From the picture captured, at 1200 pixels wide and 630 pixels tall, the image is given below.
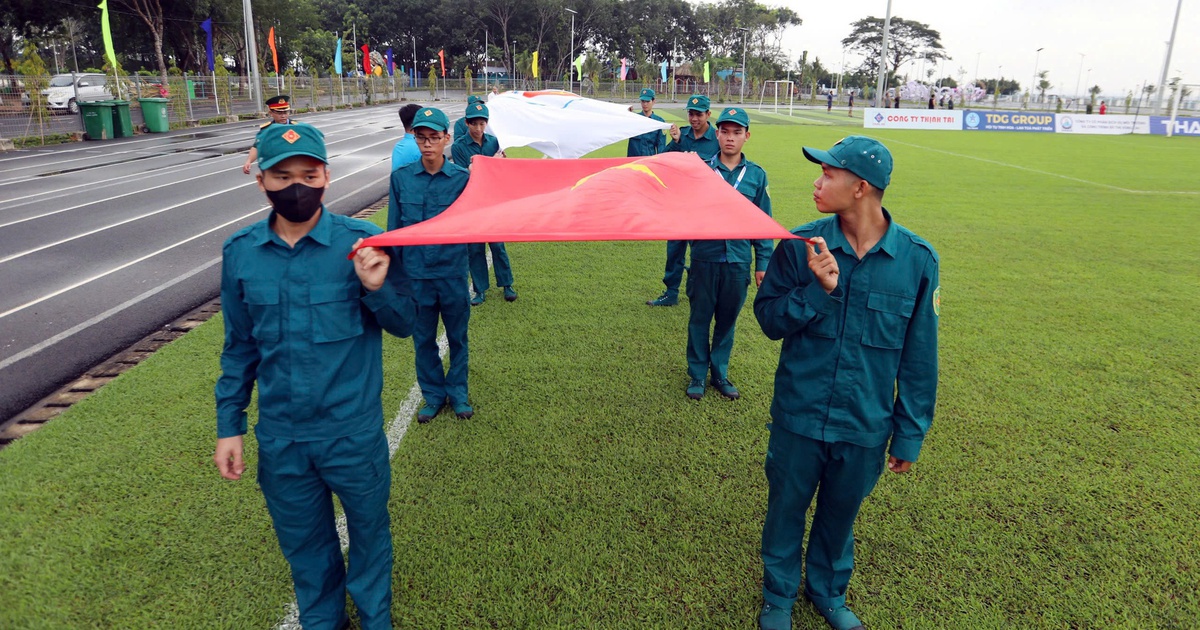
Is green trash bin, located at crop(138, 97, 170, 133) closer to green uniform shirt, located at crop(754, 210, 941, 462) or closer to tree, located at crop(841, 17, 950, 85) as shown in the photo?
green uniform shirt, located at crop(754, 210, 941, 462)

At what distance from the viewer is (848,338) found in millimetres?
2469

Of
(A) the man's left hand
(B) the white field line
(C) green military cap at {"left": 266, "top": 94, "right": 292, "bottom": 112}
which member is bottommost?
(B) the white field line

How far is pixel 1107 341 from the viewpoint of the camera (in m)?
6.10

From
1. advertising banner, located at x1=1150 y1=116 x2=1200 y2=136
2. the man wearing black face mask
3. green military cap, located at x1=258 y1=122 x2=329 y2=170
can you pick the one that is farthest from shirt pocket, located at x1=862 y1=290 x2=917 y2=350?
advertising banner, located at x1=1150 y1=116 x2=1200 y2=136

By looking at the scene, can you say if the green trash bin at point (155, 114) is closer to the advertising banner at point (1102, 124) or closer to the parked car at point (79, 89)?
the parked car at point (79, 89)

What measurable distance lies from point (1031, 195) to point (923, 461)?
12573 millimetres

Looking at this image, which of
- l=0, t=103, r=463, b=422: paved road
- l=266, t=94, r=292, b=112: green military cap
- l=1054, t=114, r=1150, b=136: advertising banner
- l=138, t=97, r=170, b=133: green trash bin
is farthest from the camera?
l=1054, t=114, r=1150, b=136: advertising banner

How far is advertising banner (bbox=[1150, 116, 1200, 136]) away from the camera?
33.6 m

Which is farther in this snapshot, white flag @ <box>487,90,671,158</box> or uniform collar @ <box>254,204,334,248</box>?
white flag @ <box>487,90,671,158</box>

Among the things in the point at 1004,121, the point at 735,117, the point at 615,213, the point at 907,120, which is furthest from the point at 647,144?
the point at 1004,121

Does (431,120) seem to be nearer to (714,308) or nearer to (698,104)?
(714,308)

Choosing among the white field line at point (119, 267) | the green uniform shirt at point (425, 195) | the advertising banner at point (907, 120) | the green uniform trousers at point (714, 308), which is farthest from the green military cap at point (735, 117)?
the advertising banner at point (907, 120)

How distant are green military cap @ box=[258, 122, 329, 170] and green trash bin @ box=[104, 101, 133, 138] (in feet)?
83.9

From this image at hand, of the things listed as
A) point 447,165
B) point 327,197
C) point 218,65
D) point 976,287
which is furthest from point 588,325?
point 218,65
